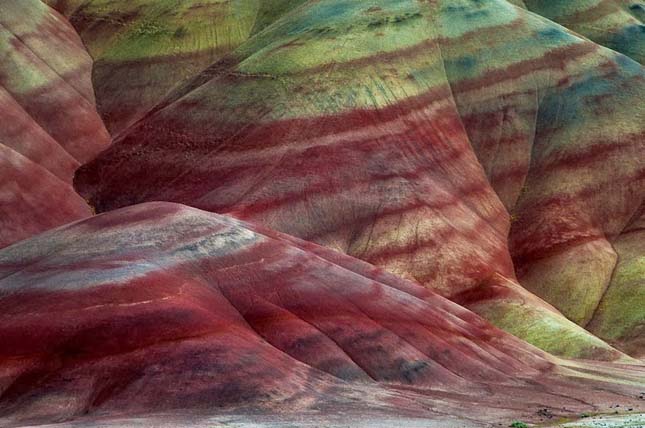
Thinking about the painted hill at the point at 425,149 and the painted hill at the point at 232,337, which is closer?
the painted hill at the point at 232,337

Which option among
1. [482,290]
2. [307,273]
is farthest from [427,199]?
[307,273]

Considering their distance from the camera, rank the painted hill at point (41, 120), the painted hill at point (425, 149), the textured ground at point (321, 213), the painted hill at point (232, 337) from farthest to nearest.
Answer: the painted hill at point (41, 120), the painted hill at point (425, 149), the textured ground at point (321, 213), the painted hill at point (232, 337)

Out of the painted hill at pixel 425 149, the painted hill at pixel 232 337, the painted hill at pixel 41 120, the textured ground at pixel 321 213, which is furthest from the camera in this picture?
the painted hill at pixel 41 120

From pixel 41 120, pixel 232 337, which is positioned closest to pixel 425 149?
pixel 41 120

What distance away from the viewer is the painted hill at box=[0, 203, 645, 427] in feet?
181

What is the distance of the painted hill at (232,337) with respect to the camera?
55.3 meters

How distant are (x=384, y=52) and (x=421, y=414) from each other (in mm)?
52581

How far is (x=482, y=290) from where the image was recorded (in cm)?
8875

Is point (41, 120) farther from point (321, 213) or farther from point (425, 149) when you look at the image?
point (425, 149)

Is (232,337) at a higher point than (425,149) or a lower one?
higher

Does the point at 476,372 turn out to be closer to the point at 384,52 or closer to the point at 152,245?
the point at 152,245

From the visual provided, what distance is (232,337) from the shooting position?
58938 mm

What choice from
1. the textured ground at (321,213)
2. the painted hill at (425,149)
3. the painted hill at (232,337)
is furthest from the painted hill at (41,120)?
the painted hill at (232,337)

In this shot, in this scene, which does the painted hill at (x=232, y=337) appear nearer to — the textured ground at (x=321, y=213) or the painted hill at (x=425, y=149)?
the textured ground at (x=321, y=213)
